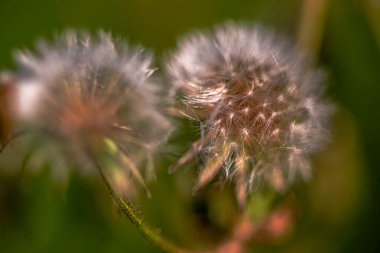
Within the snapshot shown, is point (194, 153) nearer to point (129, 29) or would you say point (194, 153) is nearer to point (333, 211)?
point (333, 211)

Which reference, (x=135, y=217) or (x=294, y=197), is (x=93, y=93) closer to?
(x=135, y=217)

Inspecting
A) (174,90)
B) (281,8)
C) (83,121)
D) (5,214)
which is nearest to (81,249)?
(5,214)

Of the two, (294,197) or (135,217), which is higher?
(135,217)

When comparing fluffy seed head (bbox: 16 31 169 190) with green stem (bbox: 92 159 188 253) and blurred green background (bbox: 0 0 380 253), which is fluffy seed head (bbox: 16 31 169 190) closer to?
blurred green background (bbox: 0 0 380 253)

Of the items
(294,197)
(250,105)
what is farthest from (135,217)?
(294,197)

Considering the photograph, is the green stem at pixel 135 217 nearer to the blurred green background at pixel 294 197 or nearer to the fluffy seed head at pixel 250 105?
the fluffy seed head at pixel 250 105

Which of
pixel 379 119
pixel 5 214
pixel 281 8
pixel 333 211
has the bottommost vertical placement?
pixel 333 211
